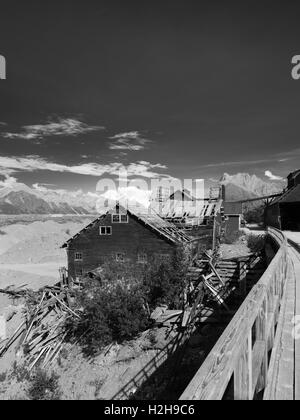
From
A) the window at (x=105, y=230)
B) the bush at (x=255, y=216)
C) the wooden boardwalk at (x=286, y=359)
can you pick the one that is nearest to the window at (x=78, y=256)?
the window at (x=105, y=230)

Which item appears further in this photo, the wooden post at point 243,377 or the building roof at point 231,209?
the building roof at point 231,209

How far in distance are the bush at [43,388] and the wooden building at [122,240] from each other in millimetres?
14837

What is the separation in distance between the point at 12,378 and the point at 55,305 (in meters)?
6.74

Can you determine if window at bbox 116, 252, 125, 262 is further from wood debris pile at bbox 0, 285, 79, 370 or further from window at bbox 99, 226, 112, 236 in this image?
wood debris pile at bbox 0, 285, 79, 370

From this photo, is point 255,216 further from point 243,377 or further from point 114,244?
point 243,377

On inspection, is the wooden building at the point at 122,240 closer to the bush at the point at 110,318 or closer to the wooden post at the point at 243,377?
the bush at the point at 110,318

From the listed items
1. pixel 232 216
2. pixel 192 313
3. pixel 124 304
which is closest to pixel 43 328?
pixel 124 304

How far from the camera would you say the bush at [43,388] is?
1508 centimetres

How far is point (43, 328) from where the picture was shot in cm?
2178

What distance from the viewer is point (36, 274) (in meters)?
44.3

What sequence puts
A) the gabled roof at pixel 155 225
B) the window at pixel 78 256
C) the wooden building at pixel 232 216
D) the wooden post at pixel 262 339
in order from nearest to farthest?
the wooden post at pixel 262 339, the gabled roof at pixel 155 225, the window at pixel 78 256, the wooden building at pixel 232 216

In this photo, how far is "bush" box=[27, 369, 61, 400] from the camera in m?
15.1

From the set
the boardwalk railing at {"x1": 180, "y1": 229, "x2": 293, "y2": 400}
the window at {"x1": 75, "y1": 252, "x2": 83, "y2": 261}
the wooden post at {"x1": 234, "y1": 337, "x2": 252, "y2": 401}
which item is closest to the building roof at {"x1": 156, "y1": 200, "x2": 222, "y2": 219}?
the window at {"x1": 75, "y1": 252, "x2": 83, "y2": 261}
